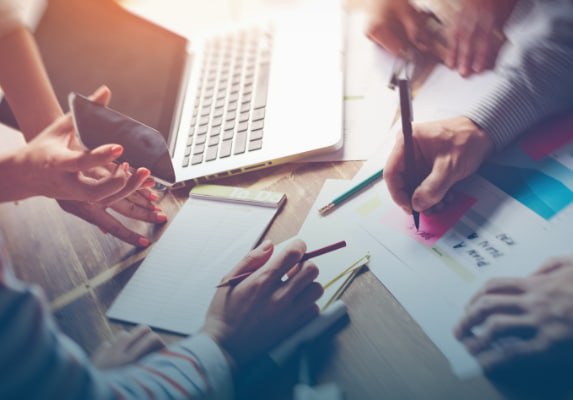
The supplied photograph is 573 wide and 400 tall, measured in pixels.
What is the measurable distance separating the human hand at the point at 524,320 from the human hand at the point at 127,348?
35 cm

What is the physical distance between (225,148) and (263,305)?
29 cm

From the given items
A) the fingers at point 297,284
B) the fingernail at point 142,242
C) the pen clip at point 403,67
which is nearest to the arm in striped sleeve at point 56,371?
the fingers at point 297,284

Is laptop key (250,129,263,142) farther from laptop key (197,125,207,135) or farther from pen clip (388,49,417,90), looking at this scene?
pen clip (388,49,417,90)

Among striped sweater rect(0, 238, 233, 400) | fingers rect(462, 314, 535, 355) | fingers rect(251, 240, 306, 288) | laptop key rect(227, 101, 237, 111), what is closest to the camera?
striped sweater rect(0, 238, 233, 400)

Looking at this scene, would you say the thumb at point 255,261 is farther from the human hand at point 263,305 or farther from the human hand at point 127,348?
the human hand at point 127,348

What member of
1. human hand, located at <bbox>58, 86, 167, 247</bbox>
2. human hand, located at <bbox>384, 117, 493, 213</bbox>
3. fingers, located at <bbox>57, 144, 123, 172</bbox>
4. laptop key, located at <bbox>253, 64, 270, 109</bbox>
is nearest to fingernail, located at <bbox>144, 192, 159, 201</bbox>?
human hand, located at <bbox>58, 86, 167, 247</bbox>

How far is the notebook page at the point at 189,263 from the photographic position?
0.59 m

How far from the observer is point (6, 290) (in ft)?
1.18

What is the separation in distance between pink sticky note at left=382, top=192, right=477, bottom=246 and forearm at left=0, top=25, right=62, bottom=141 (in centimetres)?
62

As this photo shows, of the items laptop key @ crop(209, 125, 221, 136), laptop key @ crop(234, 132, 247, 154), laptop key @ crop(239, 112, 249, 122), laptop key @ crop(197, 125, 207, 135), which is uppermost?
laptop key @ crop(239, 112, 249, 122)

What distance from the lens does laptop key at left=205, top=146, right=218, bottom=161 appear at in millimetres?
739

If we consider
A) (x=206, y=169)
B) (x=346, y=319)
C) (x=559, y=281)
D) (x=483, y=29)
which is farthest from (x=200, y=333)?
(x=483, y=29)

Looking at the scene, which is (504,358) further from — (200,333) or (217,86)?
(217,86)

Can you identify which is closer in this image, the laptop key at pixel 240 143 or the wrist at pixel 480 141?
the wrist at pixel 480 141
